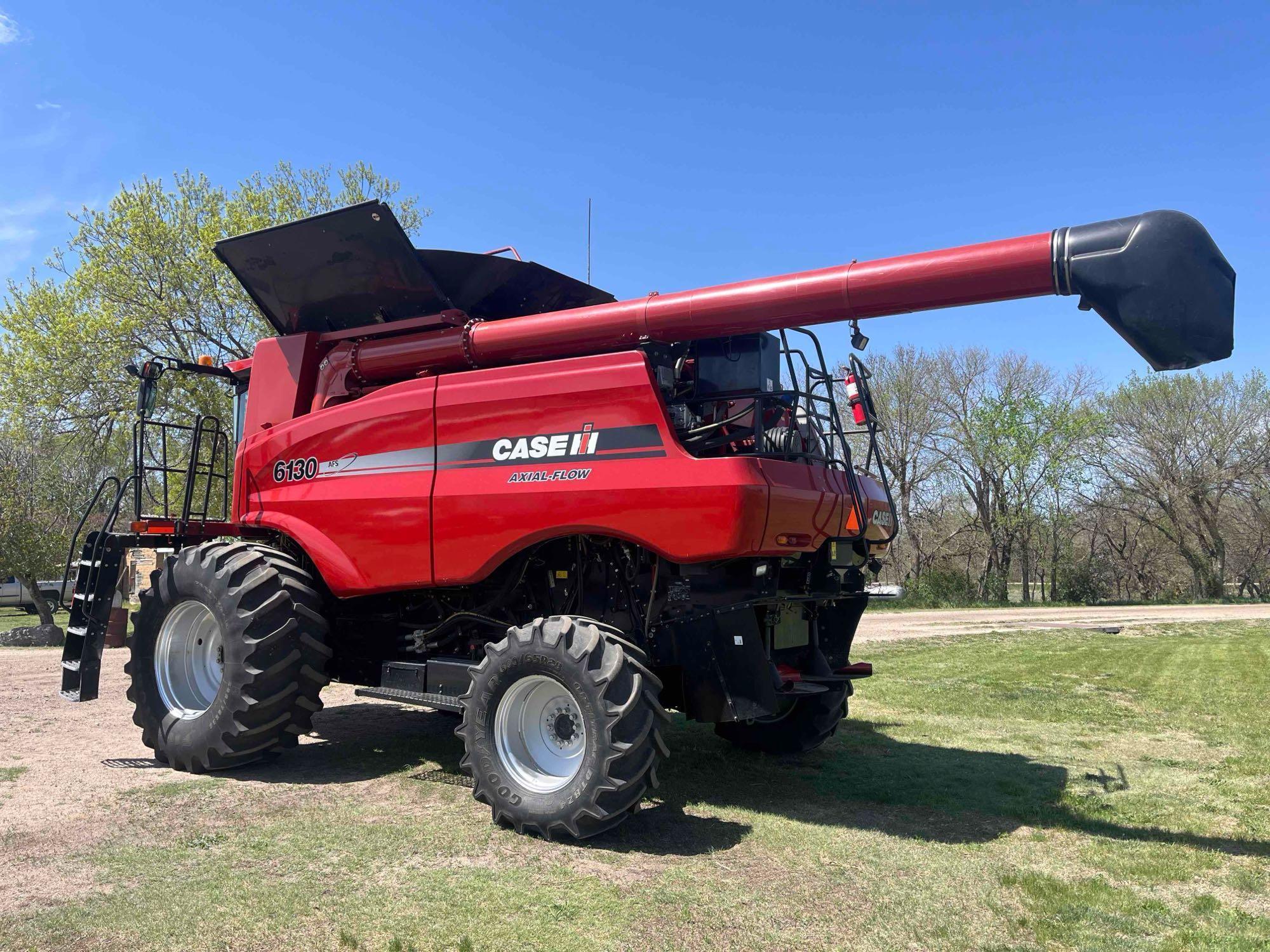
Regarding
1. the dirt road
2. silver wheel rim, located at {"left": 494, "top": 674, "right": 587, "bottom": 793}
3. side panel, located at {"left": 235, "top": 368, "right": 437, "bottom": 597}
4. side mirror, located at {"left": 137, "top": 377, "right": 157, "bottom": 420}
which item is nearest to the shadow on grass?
silver wheel rim, located at {"left": 494, "top": 674, "right": 587, "bottom": 793}

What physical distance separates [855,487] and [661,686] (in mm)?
1945

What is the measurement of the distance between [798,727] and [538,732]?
2.57 m

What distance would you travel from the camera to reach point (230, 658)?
6.62 m

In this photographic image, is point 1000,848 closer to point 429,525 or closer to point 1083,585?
point 429,525

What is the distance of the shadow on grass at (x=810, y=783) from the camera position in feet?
17.9

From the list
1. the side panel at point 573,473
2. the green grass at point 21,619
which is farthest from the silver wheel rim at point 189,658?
the green grass at point 21,619

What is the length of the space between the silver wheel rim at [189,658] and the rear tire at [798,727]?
4100 mm

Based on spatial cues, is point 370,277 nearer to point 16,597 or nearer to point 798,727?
point 798,727

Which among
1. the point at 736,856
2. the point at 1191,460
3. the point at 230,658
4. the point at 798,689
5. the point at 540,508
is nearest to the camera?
the point at 736,856

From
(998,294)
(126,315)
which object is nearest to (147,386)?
(998,294)

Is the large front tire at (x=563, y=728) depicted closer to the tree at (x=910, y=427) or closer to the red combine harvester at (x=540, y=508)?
the red combine harvester at (x=540, y=508)

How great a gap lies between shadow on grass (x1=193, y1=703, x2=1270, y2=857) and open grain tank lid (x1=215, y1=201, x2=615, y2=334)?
3.48 meters

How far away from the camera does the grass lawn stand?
3.93 meters

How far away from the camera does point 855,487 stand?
6.17 meters
